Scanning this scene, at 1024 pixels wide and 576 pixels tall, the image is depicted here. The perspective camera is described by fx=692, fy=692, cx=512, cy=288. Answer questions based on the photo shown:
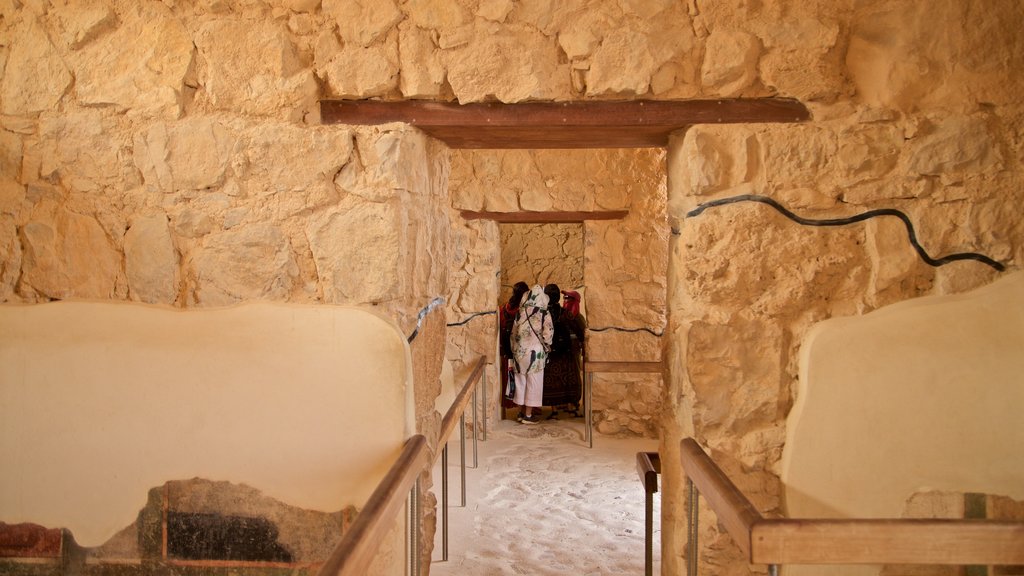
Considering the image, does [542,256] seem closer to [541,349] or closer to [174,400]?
[541,349]

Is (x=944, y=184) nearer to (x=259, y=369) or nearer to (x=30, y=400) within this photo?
(x=259, y=369)

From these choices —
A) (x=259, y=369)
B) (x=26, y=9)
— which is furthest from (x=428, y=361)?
(x=26, y=9)

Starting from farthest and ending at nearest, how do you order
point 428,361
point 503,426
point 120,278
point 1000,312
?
point 503,426 < point 428,361 < point 120,278 < point 1000,312

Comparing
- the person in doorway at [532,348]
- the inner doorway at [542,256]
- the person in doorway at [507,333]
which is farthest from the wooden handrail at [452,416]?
the inner doorway at [542,256]

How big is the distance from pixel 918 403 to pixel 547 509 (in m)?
2.38

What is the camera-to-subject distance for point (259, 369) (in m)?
1.98

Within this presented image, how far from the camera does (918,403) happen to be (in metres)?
1.90

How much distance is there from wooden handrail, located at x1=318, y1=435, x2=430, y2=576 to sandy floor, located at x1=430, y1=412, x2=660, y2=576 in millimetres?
1531

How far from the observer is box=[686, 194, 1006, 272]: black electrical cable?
192 cm

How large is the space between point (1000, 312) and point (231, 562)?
2.27 m

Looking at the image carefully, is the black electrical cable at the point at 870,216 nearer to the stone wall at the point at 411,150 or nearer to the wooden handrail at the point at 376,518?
the stone wall at the point at 411,150

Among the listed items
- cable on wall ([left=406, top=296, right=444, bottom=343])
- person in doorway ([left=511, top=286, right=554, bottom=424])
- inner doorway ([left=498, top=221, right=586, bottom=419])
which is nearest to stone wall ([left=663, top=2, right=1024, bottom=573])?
cable on wall ([left=406, top=296, right=444, bottom=343])

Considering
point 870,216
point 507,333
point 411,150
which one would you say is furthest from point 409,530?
point 507,333

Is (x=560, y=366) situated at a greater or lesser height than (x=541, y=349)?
lesser
